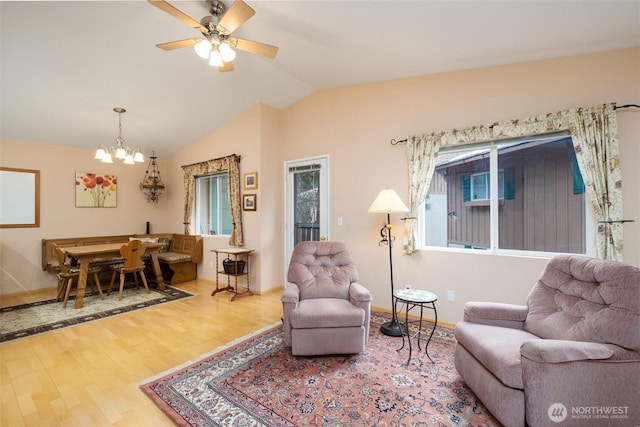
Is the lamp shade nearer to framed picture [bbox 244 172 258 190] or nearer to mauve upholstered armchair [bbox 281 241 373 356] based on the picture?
mauve upholstered armchair [bbox 281 241 373 356]

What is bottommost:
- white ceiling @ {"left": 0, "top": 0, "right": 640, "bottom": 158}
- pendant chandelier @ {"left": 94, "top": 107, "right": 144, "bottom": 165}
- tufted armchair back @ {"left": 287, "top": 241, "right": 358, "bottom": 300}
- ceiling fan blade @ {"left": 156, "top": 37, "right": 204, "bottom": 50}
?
tufted armchair back @ {"left": 287, "top": 241, "right": 358, "bottom": 300}

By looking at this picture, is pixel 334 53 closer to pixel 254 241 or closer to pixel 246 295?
pixel 254 241

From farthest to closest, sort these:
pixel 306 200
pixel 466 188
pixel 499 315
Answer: pixel 306 200 → pixel 466 188 → pixel 499 315

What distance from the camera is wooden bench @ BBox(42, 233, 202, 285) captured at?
438 centimetres

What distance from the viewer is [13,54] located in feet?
8.71

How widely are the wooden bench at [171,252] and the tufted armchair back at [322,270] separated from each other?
294cm

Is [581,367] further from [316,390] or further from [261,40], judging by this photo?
[261,40]

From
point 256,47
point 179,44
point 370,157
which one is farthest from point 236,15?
point 370,157

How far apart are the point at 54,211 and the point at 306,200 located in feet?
14.1

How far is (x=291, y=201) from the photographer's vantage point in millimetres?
4523

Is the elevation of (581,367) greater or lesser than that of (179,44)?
lesser

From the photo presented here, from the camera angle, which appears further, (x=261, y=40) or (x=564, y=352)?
(x=261, y=40)

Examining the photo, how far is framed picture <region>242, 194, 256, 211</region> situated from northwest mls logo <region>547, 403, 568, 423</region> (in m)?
3.88

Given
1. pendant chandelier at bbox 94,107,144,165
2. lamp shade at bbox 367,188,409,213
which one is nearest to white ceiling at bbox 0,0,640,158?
pendant chandelier at bbox 94,107,144,165
